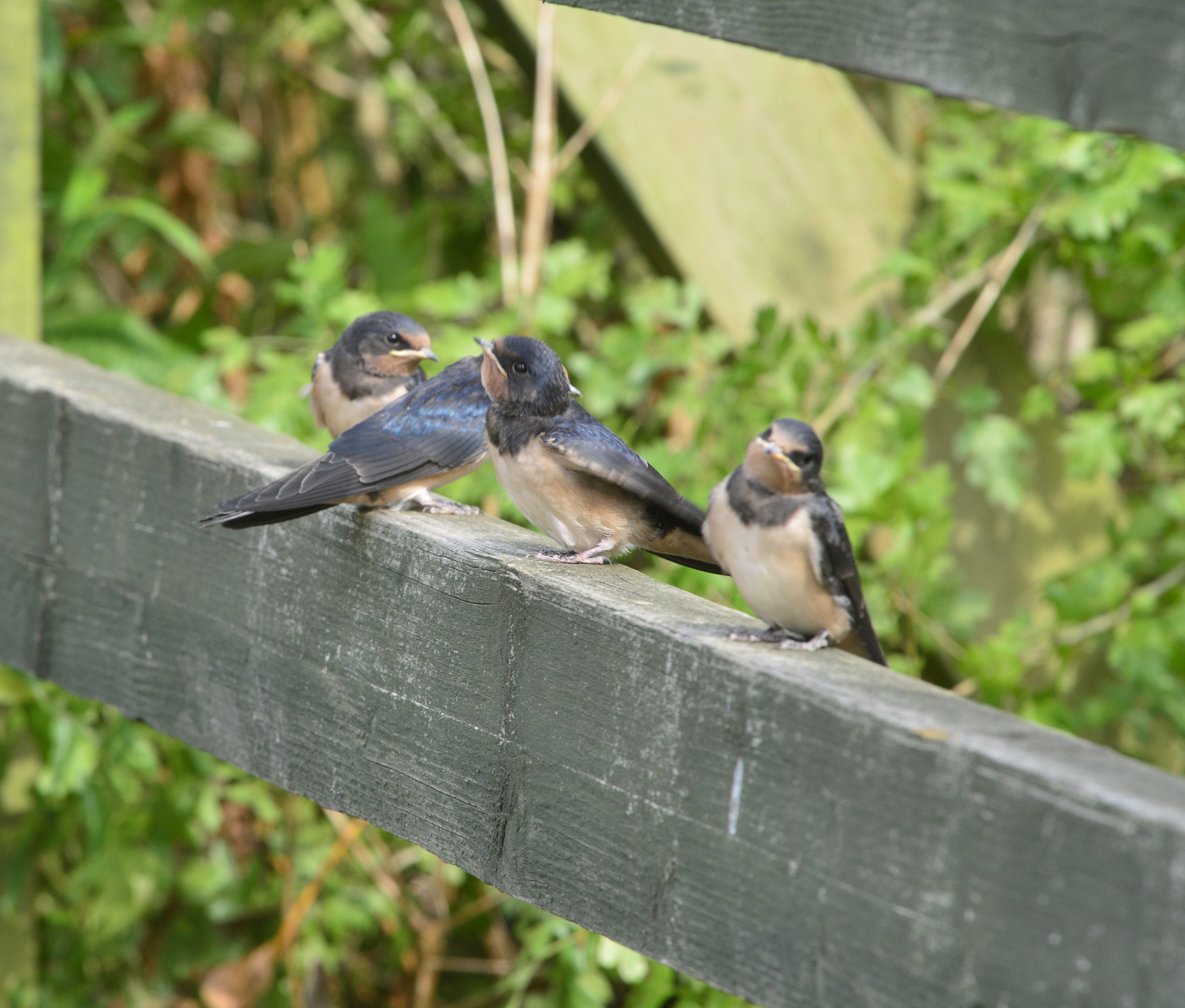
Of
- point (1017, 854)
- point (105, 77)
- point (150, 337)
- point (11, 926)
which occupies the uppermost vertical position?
point (105, 77)

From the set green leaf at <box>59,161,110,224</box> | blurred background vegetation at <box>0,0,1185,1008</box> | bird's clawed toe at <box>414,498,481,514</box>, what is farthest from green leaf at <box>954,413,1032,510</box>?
green leaf at <box>59,161,110,224</box>

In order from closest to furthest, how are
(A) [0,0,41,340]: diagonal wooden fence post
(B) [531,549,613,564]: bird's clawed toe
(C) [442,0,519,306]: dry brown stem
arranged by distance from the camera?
(B) [531,549,613,564]: bird's clawed toe → (A) [0,0,41,340]: diagonal wooden fence post → (C) [442,0,519,306]: dry brown stem

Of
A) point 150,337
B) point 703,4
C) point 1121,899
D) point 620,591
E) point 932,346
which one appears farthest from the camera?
point 150,337

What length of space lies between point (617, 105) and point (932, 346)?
0.84m

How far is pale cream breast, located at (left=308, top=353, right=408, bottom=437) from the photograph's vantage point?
2.36 metres

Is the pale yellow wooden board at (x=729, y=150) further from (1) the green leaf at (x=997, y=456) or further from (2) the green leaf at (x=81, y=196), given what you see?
(2) the green leaf at (x=81, y=196)

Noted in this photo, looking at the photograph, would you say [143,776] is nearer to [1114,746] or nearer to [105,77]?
[1114,746]

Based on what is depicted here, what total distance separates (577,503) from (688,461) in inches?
41.3

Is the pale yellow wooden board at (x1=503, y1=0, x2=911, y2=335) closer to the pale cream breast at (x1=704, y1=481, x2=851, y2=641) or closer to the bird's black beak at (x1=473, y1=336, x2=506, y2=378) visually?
the bird's black beak at (x1=473, y1=336, x2=506, y2=378)

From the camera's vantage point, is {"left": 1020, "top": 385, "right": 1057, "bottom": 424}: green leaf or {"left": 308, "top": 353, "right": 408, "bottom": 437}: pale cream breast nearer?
{"left": 308, "top": 353, "right": 408, "bottom": 437}: pale cream breast

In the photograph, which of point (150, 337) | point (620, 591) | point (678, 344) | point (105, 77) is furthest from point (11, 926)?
point (105, 77)

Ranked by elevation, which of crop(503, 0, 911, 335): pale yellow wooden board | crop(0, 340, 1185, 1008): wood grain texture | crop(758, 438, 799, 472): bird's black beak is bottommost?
crop(0, 340, 1185, 1008): wood grain texture

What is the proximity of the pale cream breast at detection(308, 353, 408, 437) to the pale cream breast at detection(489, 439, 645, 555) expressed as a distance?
589mm

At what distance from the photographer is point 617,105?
2.71 metres
